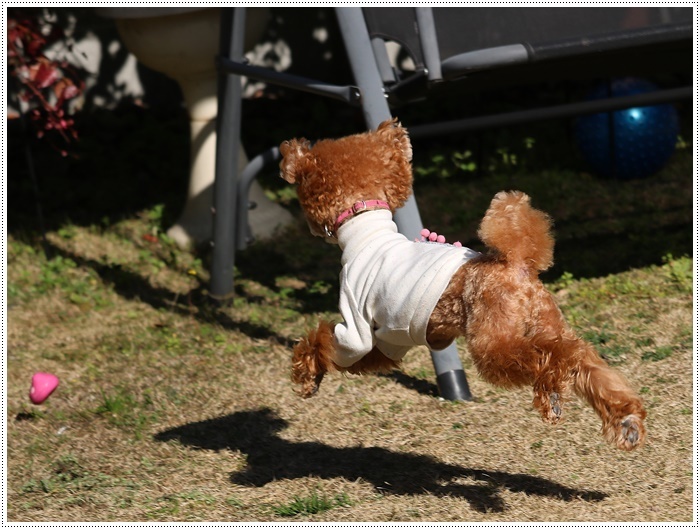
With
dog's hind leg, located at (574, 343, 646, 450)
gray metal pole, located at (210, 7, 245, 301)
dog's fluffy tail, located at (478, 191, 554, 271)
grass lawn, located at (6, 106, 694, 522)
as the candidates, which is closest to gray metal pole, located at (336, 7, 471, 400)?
grass lawn, located at (6, 106, 694, 522)

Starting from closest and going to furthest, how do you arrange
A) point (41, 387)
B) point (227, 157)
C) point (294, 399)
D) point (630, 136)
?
point (294, 399) < point (41, 387) < point (227, 157) < point (630, 136)

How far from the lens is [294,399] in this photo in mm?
3771

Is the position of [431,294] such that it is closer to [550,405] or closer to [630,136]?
[550,405]

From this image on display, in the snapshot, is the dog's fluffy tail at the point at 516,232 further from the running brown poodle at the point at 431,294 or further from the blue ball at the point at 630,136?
the blue ball at the point at 630,136

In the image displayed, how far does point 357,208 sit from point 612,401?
819 millimetres

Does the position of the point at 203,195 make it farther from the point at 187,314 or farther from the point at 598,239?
the point at 598,239

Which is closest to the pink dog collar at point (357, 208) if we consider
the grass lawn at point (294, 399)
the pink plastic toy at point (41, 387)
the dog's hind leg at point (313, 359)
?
the dog's hind leg at point (313, 359)

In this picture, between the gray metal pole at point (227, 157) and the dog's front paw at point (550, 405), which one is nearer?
the dog's front paw at point (550, 405)

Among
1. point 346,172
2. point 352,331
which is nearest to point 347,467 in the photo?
point 352,331

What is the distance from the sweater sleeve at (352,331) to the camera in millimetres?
2654

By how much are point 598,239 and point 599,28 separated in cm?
116

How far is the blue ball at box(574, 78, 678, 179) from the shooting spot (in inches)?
227

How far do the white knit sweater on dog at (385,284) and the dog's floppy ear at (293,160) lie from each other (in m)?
0.20
